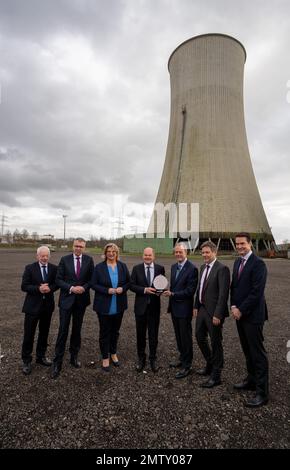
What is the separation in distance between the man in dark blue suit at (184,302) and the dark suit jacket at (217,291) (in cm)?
23

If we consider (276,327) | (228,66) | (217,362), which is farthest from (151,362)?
(228,66)

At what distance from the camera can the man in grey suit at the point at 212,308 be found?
2.62 meters

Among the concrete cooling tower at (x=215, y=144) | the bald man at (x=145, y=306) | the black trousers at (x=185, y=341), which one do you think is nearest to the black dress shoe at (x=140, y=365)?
the bald man at (x=145, y=306)

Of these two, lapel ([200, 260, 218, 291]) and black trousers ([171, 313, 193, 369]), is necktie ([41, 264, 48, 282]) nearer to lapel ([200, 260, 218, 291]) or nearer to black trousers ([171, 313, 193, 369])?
black trousers ([171, 313, 193, 369])

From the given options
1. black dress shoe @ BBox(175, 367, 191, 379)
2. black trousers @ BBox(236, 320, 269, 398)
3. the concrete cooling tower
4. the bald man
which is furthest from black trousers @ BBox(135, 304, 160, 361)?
the concrete cooling tower

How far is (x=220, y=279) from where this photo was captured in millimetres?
2643

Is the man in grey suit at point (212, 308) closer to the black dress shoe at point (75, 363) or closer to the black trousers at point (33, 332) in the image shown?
the black dress shoe at point (75, 363)

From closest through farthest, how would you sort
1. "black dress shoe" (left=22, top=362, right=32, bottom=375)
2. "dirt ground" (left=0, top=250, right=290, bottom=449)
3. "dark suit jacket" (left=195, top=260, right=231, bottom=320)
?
"dirt ground" (left=0, top=250, right=290, bottom=449) < "dark suit jacket" (left=195, top=260, right=231, bottom=320) < "black dress shoe" (left=22, top=362, right=32, bottom=375)

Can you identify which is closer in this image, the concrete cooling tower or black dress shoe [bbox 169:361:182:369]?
black dress shoe [bbox 169:361:182:369]

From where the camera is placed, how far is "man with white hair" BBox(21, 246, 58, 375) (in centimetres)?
296

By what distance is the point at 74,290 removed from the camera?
295 centimetres

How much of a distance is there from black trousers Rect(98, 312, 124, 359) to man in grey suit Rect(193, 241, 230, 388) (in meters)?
0.96

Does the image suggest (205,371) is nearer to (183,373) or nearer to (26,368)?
(183,373)

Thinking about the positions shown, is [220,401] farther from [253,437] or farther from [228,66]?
[228,66]
